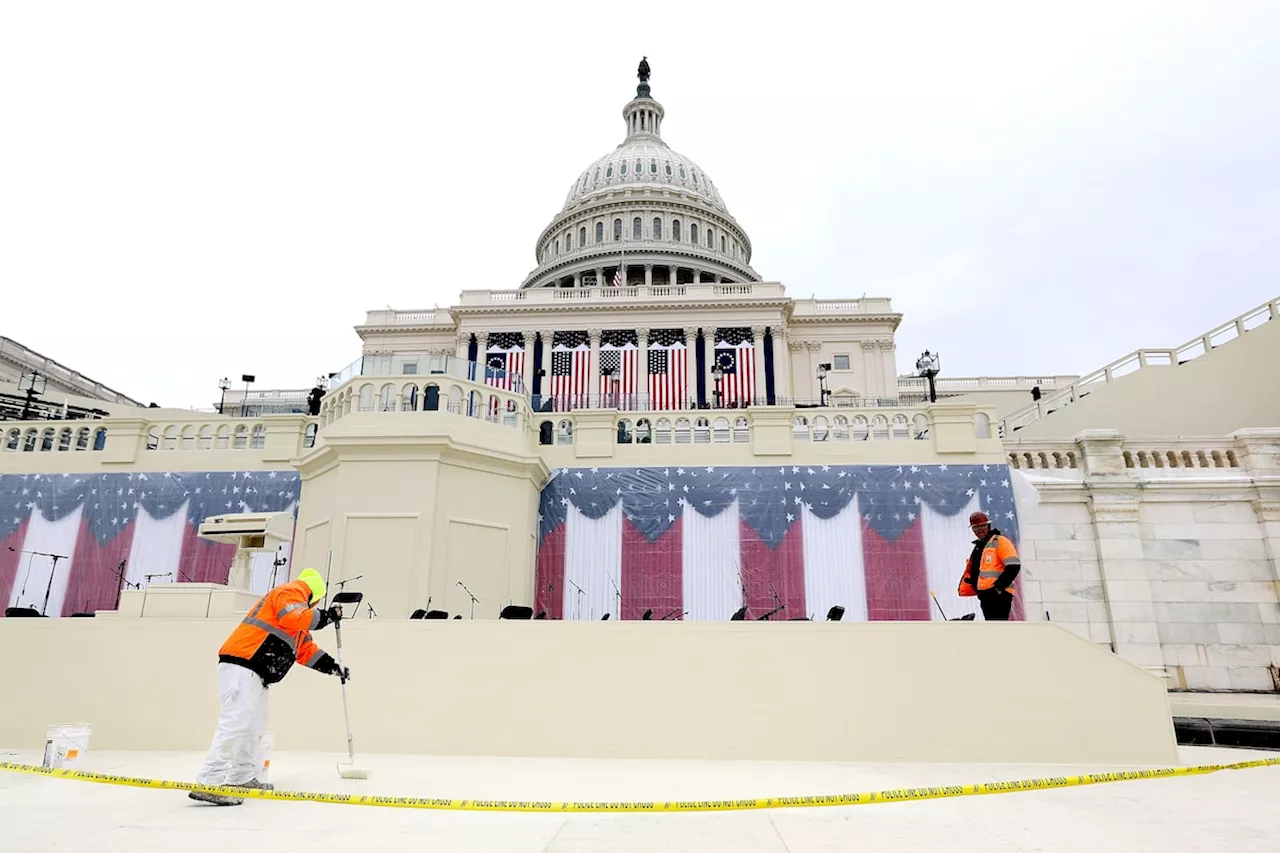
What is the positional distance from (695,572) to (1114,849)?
978 centimetres

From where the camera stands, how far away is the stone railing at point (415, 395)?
13672mm

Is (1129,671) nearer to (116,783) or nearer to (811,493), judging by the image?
(811,493)

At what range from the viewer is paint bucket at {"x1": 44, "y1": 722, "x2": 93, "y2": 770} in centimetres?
764

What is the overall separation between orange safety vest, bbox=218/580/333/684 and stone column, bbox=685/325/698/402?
1361 inches

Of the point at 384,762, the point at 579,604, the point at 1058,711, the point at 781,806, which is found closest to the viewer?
the point at 781,806

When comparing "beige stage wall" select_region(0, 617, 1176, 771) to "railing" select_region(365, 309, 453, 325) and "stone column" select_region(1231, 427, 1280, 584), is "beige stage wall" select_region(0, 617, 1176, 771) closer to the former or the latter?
"stone column" select_region(1231, 427, 1280, 584)

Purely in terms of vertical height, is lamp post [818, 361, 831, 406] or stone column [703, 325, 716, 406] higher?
stone column [703, 325, 716, 406]

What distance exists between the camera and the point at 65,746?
7.79m

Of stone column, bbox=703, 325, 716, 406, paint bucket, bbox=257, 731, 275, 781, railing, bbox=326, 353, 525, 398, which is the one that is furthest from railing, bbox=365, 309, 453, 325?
paint bucket, bbox=257, 731, 275, 781

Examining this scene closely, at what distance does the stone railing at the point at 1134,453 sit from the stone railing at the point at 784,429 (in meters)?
1.11

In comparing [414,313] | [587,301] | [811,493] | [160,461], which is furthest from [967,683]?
[414,313]

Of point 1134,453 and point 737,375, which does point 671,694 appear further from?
point 737,375

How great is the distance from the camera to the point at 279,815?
18.4 ft

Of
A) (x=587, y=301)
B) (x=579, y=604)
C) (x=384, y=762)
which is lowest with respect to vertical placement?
(x=384, y=762)
